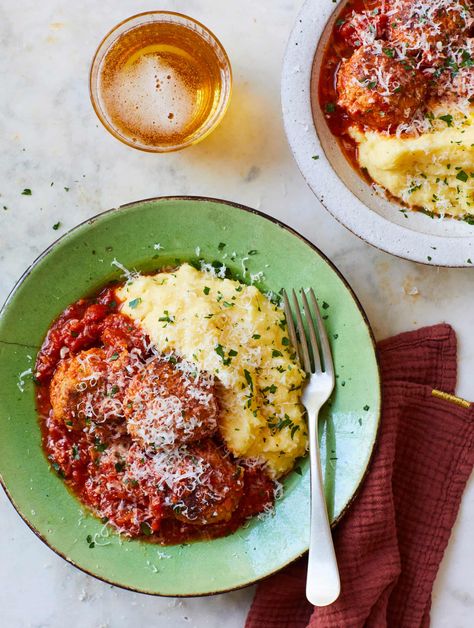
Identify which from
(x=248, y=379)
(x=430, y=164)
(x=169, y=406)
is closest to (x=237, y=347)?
(x=248, y=379)

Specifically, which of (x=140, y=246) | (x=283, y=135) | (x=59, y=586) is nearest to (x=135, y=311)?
(x=140, y=246)

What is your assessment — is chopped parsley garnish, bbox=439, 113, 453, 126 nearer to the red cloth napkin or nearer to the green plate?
the green plate

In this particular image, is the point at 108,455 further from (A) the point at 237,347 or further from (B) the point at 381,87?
(B) the point at 381,87

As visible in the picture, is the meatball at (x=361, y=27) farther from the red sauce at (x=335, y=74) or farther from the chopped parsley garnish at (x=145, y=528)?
the chopped parsley garnish at (x=145, y=528)

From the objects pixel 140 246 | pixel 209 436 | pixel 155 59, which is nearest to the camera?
pixel 209 436

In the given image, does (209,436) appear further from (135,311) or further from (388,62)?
(388,62)

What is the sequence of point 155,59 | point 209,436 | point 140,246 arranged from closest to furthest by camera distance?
point 209,436 < point 140,246 < point 155,59

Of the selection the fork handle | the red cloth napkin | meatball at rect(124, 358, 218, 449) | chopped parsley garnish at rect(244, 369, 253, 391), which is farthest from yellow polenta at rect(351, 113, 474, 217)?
the fork handle

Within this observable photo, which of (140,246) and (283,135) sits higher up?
(283,135)
